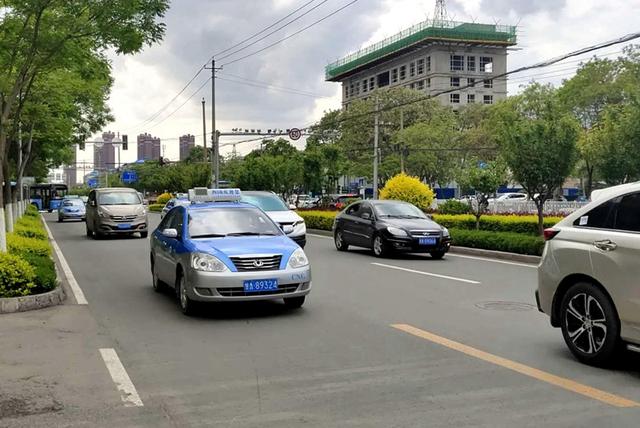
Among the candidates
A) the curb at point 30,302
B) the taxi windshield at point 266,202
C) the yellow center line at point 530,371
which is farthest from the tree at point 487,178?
the curb at point 30,302

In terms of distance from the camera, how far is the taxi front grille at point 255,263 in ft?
27.6

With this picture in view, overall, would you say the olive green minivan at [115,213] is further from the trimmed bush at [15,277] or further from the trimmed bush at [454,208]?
the trimmed bush at [15,277]

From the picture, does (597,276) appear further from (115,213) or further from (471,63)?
(471,63)

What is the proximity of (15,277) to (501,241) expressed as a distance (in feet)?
38.8

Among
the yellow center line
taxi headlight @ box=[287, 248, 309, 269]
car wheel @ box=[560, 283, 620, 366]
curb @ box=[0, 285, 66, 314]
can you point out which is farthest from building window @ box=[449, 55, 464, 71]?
car wheel @ box=[560, 283, 620, 366]

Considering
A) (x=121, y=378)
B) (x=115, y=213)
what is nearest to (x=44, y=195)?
(x=115, y=213)

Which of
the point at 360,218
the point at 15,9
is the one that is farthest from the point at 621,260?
the point at 360,218

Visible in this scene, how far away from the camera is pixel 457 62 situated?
97.5 meters

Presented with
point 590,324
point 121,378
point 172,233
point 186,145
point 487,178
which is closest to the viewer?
point 121,378

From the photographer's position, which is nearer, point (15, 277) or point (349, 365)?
point (349, 365)

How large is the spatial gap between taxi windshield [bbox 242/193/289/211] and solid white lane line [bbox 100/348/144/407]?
12.3m

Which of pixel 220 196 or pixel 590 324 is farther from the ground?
pixel 220 196

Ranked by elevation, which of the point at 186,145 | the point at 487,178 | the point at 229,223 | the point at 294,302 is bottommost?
the point at 294,302

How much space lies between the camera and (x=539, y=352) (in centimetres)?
669
